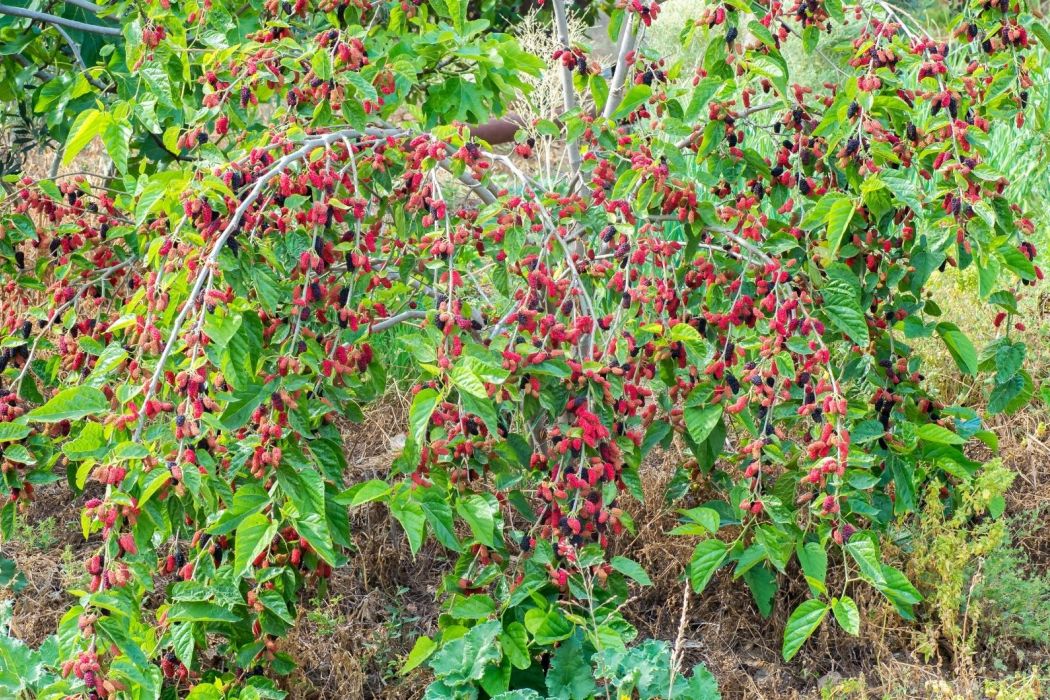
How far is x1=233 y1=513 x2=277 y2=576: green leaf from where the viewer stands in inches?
73.3

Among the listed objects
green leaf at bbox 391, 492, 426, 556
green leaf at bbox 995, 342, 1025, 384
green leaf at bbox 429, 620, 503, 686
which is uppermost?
green leaf at bbox 995, 342, 1025, 384

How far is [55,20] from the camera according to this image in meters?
2.90

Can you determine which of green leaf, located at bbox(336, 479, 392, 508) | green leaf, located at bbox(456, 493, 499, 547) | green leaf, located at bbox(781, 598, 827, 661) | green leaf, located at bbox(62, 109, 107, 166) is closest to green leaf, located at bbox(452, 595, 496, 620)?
green leaf, located at bbox(456, 493, 499, 547)

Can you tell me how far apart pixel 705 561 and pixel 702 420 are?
308mm

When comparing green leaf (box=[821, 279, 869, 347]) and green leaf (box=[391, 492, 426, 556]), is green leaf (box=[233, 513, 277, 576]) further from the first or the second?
green leaf (box=[821, 279, 869, 347])

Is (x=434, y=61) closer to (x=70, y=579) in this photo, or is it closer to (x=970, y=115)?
(x=970, y=115)

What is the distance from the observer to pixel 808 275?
2211mm

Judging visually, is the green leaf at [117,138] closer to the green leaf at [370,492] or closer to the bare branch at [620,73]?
the green leaf at [370,492]

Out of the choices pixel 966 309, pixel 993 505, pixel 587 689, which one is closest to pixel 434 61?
pixel 587 689

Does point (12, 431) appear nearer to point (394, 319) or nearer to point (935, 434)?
point (394, 319)

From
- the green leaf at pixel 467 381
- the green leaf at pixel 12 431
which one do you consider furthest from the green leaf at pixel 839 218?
the green leaf at pixel 12 431

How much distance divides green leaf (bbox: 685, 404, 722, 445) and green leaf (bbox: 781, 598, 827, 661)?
36 cm

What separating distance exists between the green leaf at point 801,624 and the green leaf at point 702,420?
0.36 m

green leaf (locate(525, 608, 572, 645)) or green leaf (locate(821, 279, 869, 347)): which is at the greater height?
green leaf (locate(821, 279, 869, 347))
